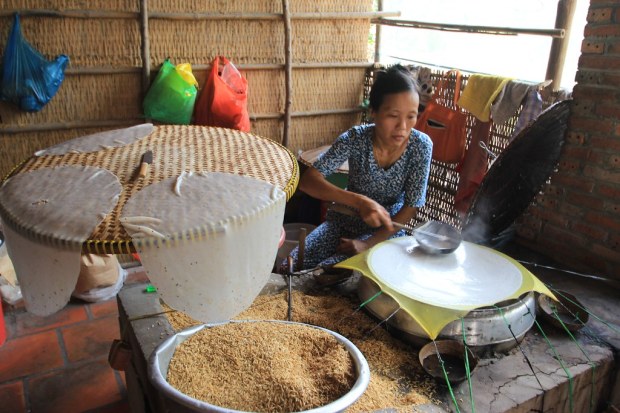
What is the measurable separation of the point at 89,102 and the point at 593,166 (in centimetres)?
342

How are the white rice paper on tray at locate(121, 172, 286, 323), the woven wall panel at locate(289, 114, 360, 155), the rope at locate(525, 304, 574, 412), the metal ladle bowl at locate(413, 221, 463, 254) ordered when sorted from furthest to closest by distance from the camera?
the woven wall panel at locate(289, 114, 360, 155), the metal ladle bowl at locate(413, 221, 463, 254), the rope at locate(525, 304, 574, 412), the white rice paper on tray at locate(121, 172, 286, 323)

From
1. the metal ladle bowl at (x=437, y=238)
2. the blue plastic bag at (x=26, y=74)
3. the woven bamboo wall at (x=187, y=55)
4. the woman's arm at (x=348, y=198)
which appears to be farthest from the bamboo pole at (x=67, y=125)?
the metal ladle bowl at (x=437, y=238)

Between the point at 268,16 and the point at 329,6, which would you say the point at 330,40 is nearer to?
the point at 329,6

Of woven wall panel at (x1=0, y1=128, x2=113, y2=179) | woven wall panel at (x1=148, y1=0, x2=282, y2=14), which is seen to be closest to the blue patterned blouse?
woven wall panel at (x1=148, y1=0, x2=282, y2=14)

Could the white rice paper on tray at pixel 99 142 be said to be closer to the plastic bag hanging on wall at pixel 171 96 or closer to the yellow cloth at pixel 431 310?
the yellow cloth at pixel 431 310

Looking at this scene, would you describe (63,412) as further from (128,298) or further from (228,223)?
(228,223)

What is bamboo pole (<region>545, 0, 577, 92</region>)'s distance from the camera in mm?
2707

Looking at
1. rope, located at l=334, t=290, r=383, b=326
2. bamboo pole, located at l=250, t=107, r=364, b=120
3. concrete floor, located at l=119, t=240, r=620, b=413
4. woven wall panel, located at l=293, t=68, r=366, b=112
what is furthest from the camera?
woven wall panel, located at l=293, t=68, r=366, b=112

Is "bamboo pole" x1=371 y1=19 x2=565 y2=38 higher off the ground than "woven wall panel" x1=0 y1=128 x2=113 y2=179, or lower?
higher

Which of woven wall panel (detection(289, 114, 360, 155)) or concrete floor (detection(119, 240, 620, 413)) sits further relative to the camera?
woven wall panel (detection(289, 114, 360, 155))

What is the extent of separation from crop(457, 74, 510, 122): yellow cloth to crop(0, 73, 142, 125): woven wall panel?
2500mm

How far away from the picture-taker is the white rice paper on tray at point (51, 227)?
0.98 m

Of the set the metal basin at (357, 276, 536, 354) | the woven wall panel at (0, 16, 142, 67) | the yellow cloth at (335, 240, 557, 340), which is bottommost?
the metal basin at (357, 276, 536, 354)

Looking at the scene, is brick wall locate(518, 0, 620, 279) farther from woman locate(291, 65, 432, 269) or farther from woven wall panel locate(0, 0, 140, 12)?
woven wall panel locate(0, 0, 140, 12)
